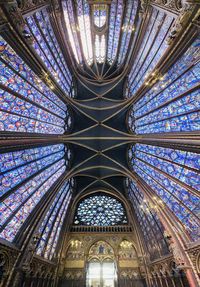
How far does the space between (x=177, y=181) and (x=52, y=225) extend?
10613 millimetres

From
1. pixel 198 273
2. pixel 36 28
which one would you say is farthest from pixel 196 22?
pixel 198 273

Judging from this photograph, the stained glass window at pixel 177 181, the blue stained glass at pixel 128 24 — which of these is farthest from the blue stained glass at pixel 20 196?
the blue stained glass at pixel 128 24

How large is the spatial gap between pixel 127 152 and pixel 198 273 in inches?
453

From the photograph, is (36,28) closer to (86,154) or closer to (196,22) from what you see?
(196,22)

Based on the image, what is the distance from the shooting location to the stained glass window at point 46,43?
32.4 feet

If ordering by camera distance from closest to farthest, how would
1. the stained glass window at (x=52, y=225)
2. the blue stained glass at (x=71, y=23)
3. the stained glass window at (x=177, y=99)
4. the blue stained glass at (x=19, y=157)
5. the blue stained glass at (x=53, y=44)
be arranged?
the stained glass window at (x=177, y=99)
the blue stained glass at (x=19, y=157)
the blue stained glass at (x=53, y=44)
the stained glass window at (x=52, y=225)
the blue stained glass at (x=71, y=23)

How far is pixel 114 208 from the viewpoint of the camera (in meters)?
17.7

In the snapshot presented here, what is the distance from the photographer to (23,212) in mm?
10031

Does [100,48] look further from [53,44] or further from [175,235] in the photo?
[175,235]

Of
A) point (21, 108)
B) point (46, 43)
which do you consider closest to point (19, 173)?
point (21, 108)

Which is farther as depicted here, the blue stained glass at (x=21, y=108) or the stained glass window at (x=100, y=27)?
the stained glass window at (x=100, y=27)

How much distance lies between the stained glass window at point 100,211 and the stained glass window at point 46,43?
13259mm

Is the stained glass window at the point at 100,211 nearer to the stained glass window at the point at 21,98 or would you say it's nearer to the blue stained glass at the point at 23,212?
the blue stained glass at the point at 23,212

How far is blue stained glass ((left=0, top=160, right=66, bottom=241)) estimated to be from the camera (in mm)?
8869
